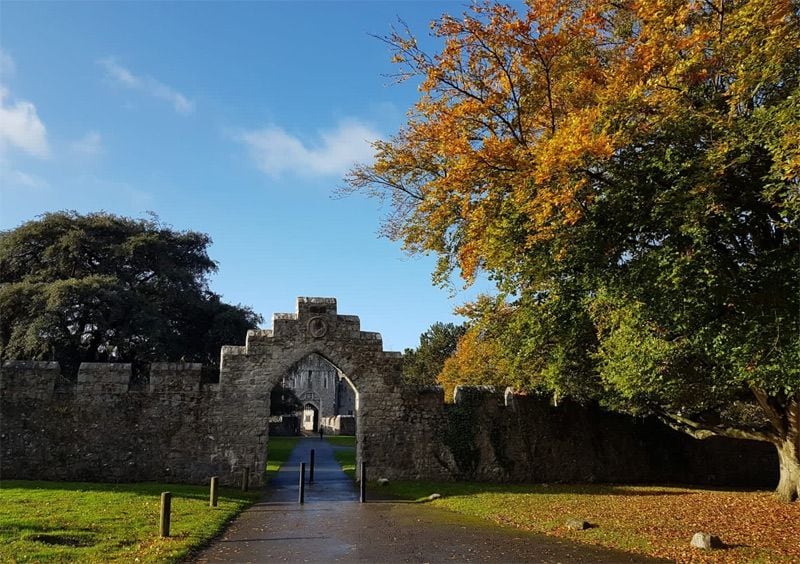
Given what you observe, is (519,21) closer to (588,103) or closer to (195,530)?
(588,103)

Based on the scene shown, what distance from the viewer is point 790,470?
14961 mm

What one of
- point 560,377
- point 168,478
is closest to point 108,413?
point 168,478

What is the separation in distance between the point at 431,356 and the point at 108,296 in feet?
97.9

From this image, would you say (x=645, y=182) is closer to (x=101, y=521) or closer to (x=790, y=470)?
(x=790, y=470)

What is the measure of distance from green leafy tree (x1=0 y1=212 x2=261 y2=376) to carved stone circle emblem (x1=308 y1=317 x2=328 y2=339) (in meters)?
13.1

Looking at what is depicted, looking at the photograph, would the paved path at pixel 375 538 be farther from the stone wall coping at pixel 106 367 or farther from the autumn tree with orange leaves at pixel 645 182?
the stone wall coping at pixel 106 367

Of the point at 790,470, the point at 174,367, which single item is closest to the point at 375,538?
the point at 174,367

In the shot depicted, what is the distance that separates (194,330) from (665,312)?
86.5ft

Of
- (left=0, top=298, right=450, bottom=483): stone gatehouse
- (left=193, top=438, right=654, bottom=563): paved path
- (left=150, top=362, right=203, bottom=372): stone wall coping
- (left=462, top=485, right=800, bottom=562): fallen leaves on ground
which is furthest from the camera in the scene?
(left=150, top=362, right=203, bottom=372): stone wall coping

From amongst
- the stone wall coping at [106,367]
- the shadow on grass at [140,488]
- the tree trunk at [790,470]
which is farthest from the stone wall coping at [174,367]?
the tree trunk at [790,470]

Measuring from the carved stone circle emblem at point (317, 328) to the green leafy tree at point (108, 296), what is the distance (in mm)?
13135

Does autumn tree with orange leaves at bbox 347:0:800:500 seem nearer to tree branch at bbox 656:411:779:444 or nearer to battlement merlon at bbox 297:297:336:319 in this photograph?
tree branch at bbox 656:411:779:444

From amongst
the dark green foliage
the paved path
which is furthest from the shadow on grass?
the dark green foliage

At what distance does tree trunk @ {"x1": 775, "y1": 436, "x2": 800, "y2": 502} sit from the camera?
1476 cm
